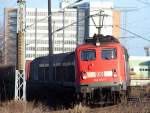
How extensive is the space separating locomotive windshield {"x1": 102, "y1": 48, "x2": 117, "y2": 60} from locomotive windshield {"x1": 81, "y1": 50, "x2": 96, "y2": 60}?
18.3 inches

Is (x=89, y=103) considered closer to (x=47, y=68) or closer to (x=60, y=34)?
(x=47, y=68)

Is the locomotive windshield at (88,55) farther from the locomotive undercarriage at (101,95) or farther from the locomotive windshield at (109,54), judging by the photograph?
the locomotive undercarriage at (101,95)

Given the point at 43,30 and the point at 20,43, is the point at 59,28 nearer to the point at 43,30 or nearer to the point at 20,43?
the point at 43,30

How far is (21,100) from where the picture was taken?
78.3 ft

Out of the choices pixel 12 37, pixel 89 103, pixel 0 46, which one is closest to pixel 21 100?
pixel 89 103

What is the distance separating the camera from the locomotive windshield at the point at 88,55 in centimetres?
2384

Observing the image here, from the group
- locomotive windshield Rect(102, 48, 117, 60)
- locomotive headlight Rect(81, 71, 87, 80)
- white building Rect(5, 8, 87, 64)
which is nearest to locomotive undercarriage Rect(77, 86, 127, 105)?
locomotive headlight Rect(81, 71, 87, 80)

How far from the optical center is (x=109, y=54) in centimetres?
2381

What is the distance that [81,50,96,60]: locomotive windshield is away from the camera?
23844 mm

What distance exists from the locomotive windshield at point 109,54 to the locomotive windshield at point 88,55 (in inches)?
18.3

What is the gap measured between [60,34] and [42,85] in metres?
33.5

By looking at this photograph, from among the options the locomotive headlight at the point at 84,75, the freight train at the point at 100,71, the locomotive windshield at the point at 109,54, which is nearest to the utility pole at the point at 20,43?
the freight train at the point at 100,71

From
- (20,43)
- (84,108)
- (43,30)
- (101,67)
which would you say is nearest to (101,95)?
(101,67)

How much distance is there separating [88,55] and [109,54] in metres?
0.97
